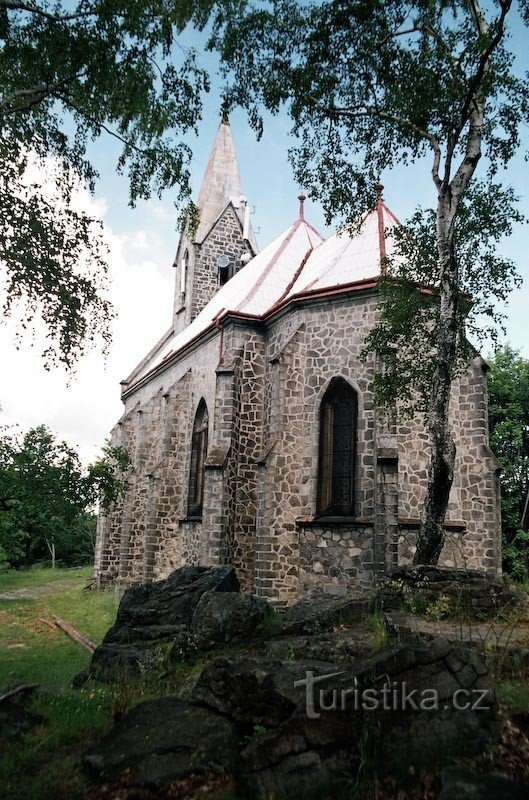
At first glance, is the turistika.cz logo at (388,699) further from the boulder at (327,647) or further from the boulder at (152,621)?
the boulder at (152,621)

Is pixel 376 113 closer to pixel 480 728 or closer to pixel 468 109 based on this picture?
pixel 468 109

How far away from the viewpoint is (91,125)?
1092 centimetres

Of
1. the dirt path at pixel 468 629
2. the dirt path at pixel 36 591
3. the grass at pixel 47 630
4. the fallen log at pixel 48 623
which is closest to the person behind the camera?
the dirt path at pixel 468 629

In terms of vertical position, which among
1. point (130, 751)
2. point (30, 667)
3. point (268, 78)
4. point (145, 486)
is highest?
point (268, 78)

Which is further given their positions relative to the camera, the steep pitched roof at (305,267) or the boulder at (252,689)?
the steep pitched roof at (305,267)

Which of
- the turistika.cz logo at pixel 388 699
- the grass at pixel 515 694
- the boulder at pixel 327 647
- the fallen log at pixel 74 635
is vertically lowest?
the fallen log at pixel 74 635

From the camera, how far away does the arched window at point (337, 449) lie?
12516 millimetres

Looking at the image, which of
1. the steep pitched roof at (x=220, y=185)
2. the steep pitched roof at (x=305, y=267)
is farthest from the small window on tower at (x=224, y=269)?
the steep pitched roof at (x=305, y=267)

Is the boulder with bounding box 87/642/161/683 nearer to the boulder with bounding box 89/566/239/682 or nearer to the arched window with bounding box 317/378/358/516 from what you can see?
the boulder with bounding box 89/566/239/682

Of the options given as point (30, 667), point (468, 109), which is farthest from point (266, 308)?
point (30, 667)

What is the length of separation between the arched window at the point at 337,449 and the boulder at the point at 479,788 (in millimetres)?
9503

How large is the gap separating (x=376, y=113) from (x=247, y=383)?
22.9 feet

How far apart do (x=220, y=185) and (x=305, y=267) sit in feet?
40.9

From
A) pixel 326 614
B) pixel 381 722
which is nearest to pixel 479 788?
pixel 381 722
